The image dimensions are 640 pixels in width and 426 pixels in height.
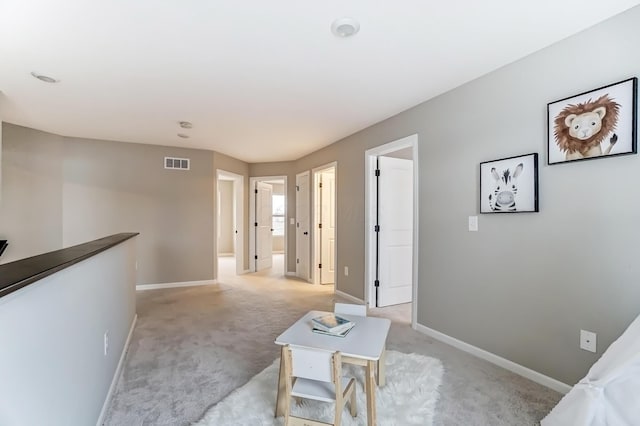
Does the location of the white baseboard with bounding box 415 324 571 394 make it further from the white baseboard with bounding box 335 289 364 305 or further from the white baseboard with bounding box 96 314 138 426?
the white baseboard with bounding box 96 314 138 426

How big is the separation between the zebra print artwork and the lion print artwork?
336 mm

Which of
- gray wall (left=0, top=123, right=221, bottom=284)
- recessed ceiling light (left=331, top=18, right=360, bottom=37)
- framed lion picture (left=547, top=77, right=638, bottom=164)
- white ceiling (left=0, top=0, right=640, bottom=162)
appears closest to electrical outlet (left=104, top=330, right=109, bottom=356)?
white ceiling (left=0, top=0, right=640, bottom=162)

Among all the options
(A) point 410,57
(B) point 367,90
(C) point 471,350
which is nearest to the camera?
(A) point 410,57

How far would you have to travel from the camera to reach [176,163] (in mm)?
5598

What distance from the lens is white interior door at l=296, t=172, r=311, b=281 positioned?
6.05 meters

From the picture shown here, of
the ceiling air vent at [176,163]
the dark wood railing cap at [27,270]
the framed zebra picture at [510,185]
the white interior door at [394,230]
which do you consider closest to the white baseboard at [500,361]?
the white interior door at [394,230]

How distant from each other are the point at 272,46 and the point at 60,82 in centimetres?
211

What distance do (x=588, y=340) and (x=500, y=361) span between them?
27.3 inches

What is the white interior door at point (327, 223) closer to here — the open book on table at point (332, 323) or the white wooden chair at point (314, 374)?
the open book on table at point (332, 323)

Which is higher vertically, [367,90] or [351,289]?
[367,90]

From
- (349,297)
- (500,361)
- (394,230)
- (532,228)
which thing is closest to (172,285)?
(349,297)

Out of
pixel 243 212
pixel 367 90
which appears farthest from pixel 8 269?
pixel 243 212

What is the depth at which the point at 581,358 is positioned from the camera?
211 centimetres

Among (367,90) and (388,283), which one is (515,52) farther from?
(388,283)
